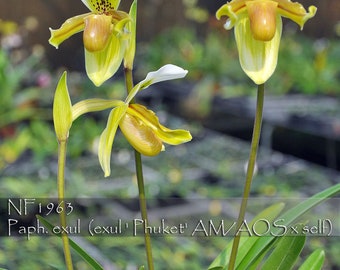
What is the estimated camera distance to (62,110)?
0.69 m

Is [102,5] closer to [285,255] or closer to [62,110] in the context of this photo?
[62,110]

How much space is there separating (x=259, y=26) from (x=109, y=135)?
0.70 feet

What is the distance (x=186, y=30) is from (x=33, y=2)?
1.47 meters

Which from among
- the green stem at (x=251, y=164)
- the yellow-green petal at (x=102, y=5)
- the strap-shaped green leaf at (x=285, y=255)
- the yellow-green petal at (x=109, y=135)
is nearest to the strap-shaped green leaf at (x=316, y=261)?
the strap-shaped green leaf at (x=285, y=255)

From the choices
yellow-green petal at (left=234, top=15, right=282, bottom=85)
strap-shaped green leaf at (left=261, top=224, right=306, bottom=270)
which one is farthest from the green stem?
strap-shaped green leaf at (left=261, top=224, right=306, bottom=270)

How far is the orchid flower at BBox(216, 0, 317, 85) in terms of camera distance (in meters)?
0.68

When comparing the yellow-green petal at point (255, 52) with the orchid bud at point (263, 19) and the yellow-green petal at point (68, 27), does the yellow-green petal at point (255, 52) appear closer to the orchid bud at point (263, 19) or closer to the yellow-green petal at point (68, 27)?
the orchid bud at point (263, 19)

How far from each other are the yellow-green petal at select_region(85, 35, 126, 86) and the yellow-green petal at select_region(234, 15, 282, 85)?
136 millimetres

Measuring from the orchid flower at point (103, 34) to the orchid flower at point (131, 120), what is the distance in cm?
4

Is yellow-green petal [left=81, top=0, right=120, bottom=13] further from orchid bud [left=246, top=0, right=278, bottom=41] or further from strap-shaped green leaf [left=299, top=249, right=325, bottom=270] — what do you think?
strap-shaped green leaf [left=299, top=249, right=325, bottom=270]

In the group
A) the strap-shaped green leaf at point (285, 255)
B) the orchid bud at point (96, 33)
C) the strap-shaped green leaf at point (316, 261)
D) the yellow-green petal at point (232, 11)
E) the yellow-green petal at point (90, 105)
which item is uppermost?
the yellow-green petal at point (232, 11)

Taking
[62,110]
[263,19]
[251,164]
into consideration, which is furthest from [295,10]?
[62,110]

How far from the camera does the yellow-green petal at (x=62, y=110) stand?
0.68m

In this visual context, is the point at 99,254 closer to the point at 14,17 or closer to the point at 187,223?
the point at 187,223
